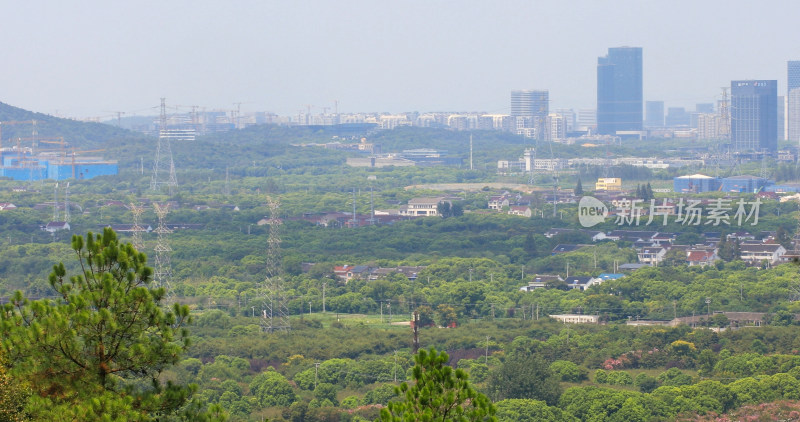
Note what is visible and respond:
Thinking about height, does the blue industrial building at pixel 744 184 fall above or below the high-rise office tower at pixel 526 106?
below

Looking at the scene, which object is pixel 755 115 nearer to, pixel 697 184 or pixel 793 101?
pixel 793 101

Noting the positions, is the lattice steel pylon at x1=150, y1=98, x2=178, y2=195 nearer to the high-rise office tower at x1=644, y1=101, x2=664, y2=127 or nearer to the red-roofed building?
the red-roofed building

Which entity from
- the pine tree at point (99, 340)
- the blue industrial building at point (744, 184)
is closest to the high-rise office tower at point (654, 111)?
the blue industrial building at point (744, 184)

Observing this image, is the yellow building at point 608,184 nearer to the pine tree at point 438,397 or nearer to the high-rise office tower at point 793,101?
the high-rise office tower at point 793,101

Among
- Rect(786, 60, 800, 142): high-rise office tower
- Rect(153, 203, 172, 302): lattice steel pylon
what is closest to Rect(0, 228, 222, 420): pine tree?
Rect(153, 203, 172, 302): lattice steel pylon

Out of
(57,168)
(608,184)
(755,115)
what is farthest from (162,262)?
(755,115)
